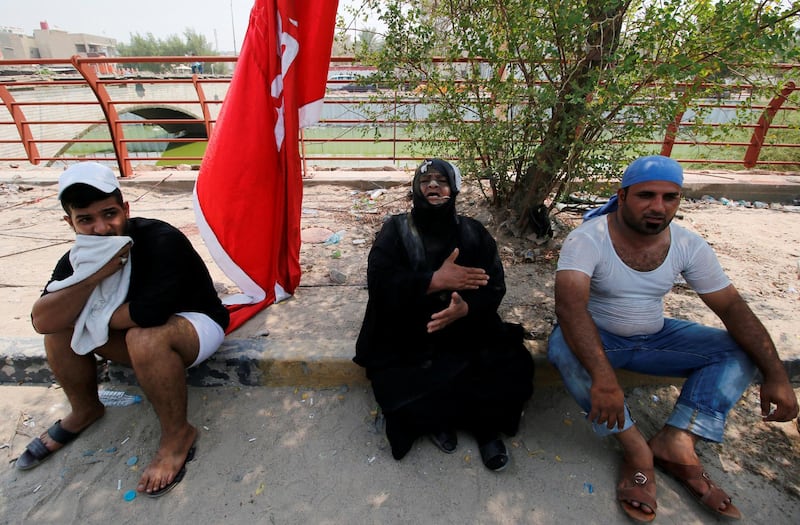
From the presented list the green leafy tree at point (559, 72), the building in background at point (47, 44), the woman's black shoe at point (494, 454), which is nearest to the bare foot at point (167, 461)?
the woman's black shoe at point (494, 454)

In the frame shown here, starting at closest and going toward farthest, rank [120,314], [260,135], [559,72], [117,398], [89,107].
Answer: [120,314] < [117,398] < [260,135] < [559,72] < [89,107]

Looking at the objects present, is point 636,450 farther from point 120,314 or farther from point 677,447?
point 120,314

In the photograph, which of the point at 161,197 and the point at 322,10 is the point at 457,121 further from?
the point at 161,197

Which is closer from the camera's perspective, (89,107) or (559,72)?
(559,72)

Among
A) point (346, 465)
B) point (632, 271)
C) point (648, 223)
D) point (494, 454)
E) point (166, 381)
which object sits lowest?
point (346, 465)

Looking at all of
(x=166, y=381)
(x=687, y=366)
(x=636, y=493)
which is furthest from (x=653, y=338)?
(x=166, y=381)

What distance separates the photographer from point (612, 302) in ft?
6.84

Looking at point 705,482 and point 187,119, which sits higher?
point 187,119

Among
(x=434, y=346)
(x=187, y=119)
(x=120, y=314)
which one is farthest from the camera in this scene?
(x=187, y=119)

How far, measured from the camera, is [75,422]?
7.02 ft

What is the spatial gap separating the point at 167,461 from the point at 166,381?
0.37 meters

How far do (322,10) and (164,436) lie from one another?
249 centimetres

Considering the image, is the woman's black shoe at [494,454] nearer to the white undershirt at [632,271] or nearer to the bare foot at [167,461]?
the white undershirt at [632,271]

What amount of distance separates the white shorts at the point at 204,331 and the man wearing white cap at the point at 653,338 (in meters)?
1.70
